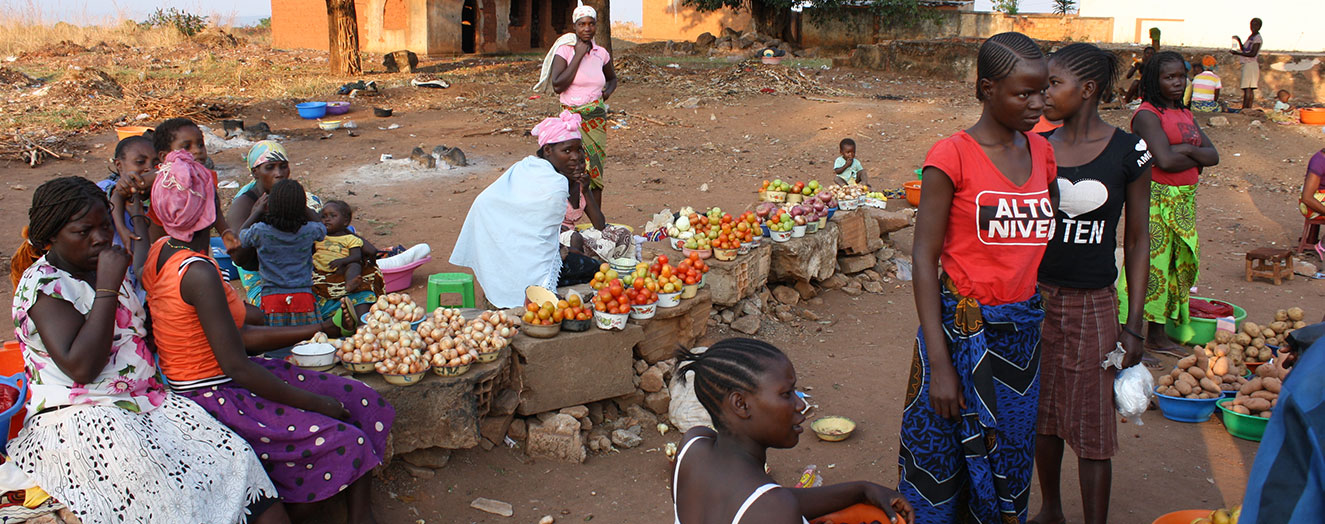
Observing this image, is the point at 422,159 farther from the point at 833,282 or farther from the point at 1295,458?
the point at 1295,458

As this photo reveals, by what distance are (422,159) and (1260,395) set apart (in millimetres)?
9026

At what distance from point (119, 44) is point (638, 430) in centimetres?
2609

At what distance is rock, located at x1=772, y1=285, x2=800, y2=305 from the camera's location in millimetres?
6578

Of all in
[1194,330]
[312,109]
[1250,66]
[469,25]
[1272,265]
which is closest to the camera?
[1194,330]

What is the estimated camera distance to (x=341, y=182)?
10.1 m

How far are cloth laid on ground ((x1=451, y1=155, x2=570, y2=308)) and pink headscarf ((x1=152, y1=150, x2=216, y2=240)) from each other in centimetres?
147

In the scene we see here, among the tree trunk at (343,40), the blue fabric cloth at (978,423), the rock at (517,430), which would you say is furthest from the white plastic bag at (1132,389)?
the tree trunk at (343,40)

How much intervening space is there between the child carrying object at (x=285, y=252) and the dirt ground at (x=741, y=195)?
4.44 feet

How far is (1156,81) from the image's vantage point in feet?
15.9

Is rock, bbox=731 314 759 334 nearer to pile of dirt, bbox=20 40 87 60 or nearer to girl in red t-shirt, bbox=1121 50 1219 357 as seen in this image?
girl in red t-shirt, bbox=1121 50 1219 357

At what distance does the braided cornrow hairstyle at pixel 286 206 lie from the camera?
466 centimetres

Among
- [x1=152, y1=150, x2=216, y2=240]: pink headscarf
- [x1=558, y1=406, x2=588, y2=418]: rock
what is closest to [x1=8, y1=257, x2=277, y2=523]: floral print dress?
[x1=152, y1=150, x2=216, y2=240]: pink headscarf

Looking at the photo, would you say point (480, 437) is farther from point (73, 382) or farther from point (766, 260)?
point (766, 260)

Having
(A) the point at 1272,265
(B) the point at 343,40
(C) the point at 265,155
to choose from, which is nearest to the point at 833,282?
(A) the point at 1272,265
